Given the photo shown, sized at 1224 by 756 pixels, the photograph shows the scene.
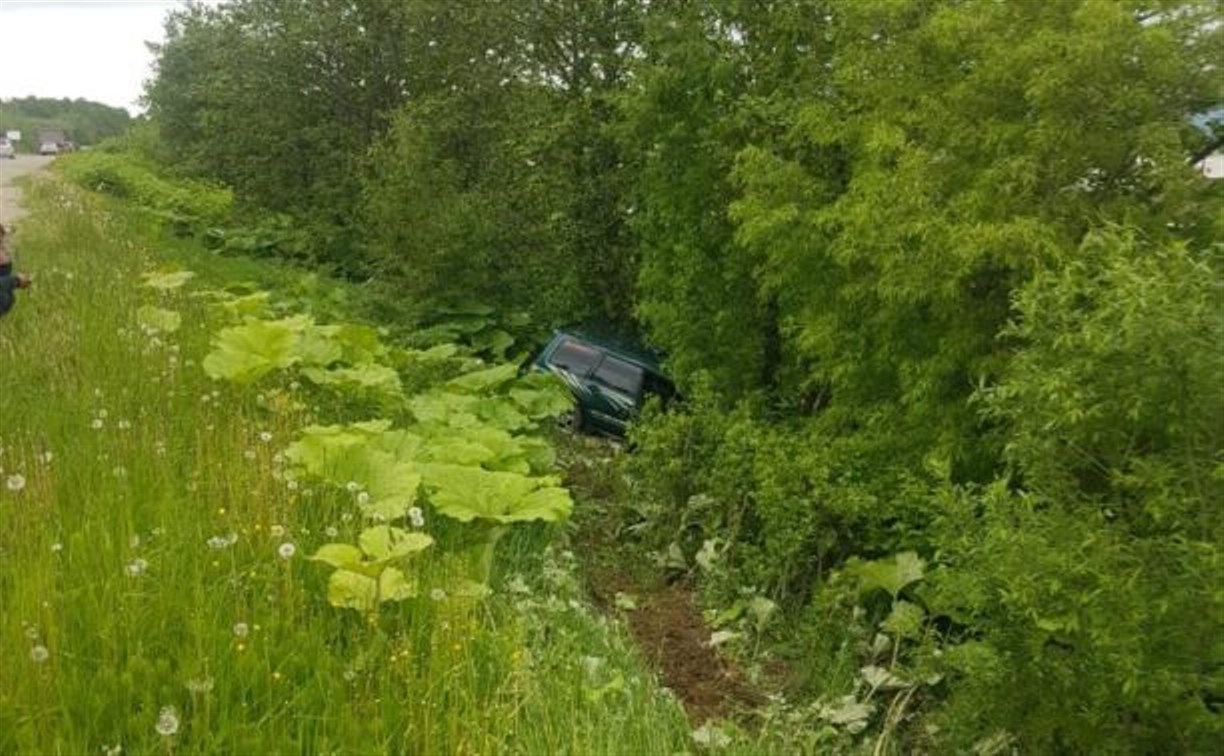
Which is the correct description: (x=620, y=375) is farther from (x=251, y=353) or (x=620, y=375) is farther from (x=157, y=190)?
(x=157, y=190)

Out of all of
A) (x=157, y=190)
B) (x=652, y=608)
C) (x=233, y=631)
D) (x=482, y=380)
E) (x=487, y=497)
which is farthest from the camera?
(x=157, y=190)

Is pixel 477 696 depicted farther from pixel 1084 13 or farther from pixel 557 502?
pixel 1084 13

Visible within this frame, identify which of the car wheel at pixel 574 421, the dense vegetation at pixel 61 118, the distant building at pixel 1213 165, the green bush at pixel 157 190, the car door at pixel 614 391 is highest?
the dense vegetation at pixel 61 118

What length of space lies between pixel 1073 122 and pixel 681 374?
5374 mm

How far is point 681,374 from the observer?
11.0 m

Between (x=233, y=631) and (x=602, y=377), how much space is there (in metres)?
9.04

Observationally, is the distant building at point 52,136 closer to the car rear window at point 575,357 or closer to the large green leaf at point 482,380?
the car rear window at point 575,357

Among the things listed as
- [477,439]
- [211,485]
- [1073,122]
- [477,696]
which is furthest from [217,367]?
[1073,122]

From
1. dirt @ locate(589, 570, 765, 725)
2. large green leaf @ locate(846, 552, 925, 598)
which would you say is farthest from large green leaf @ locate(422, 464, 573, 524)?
large green leaf @ locate(846, 552, 925, 598)

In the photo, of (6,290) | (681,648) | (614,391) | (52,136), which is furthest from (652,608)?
(52,136)

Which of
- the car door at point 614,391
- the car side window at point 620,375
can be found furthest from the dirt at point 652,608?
the car side window at point 620,375

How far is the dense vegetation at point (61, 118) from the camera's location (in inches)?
3695

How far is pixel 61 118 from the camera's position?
358 ft

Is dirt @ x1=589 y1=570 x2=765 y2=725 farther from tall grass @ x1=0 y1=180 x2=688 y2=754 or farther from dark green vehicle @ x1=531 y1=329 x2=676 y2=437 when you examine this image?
dark green vehicle @ x1=531 y1=329 x2=676 y2=437
